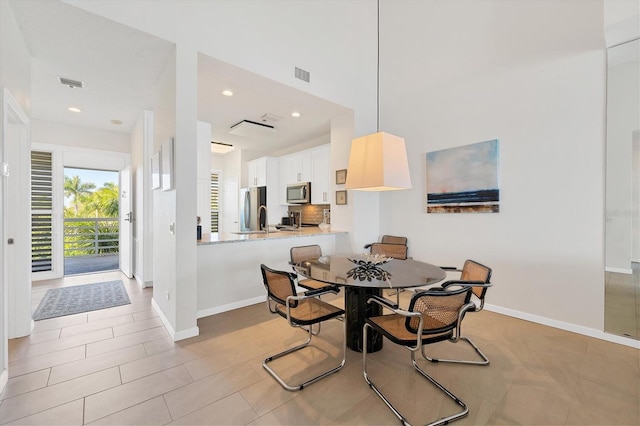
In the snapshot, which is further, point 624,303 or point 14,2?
point 624,303

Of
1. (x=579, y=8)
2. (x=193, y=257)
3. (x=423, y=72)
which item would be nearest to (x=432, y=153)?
(x=423, y=72)

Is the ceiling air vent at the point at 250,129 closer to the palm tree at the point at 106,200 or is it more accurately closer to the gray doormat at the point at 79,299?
the gray doormat at the point at 79,299

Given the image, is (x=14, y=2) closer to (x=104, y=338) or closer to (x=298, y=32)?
(x=298, y=32)

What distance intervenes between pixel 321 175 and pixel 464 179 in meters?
2.60

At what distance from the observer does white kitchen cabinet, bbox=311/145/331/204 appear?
5.22 meters

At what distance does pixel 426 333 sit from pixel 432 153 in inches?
112

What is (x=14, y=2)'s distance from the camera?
2064 mm

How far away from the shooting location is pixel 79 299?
3.74 m

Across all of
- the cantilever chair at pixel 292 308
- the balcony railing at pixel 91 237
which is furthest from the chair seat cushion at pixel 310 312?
the balcony railing at pixel 91 237

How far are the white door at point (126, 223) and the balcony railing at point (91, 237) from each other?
1.17 m

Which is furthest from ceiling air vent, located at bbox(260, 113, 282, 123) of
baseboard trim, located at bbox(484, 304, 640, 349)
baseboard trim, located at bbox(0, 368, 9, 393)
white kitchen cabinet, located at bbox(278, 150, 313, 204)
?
baseboard trim, located at bbox(484, 304, 640, 349)

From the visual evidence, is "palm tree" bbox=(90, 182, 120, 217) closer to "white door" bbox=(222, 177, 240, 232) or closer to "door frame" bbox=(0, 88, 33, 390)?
"white door" bbox=(222, 177, 240, 232)

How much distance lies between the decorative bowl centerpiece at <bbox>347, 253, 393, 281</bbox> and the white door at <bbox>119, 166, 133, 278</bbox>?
441 cm

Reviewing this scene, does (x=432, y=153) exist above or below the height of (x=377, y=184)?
above
